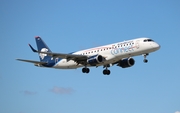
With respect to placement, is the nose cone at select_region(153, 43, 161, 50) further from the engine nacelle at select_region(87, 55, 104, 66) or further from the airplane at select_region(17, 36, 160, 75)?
the engine nacelle at select_region(87, 55, 104, 66)

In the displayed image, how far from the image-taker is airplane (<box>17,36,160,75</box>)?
70.2 metres

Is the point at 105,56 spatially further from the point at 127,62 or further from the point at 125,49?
the point at 127,62

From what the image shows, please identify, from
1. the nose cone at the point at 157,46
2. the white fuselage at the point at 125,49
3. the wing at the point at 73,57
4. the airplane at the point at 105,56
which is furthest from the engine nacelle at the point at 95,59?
the nose cone at the point at 157,46

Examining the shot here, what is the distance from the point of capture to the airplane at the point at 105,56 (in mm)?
70250

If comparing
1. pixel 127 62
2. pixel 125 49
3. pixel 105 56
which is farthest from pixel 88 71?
pixel 125 49

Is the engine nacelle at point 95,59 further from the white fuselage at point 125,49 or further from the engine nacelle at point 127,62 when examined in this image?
the engine nacelle at point 127,62

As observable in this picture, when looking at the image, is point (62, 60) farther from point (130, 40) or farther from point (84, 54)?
point (130, 40)

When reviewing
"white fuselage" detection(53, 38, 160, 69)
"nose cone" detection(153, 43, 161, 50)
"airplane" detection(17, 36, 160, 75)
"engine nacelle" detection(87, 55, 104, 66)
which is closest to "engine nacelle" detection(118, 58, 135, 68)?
"airplane" detection(17, 36, 160, 75)

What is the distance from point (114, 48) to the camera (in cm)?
7162

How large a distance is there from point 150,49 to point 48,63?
68.2 ft

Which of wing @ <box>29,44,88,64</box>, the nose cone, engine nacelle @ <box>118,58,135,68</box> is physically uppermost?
the nose cone

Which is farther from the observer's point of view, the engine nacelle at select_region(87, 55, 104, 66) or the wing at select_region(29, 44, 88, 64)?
the wing at select_region(29, 44, 88, 64)

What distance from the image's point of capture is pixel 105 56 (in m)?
72.8

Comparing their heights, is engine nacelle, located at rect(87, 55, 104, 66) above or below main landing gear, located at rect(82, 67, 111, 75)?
above
